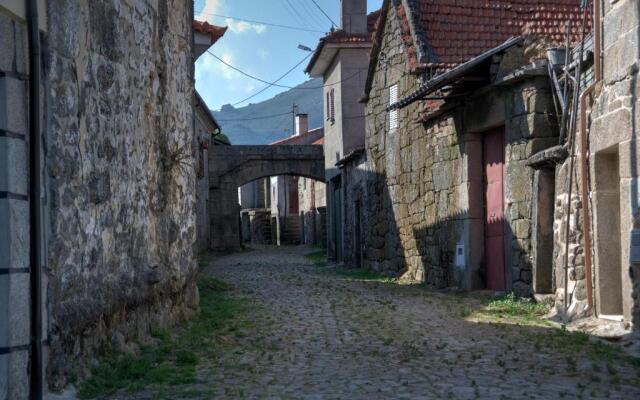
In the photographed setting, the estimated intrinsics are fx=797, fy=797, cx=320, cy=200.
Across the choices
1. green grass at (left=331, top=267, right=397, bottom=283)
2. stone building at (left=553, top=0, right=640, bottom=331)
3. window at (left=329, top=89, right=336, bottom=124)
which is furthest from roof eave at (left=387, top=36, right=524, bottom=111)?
window at (left=329, top=89, right=336, bottom=124)

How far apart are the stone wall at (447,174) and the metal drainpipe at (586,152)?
1.96 m

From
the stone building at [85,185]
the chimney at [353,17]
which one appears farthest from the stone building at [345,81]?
the stone building at [85,185]

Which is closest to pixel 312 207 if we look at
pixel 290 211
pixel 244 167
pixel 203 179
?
pixel 290 211

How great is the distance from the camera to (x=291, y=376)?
18.5ft

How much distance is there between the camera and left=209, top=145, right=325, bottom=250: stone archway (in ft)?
96.1

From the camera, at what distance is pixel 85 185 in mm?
5242

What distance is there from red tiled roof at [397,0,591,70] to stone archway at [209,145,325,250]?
15.3 meters

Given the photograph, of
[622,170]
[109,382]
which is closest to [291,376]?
[109,382]

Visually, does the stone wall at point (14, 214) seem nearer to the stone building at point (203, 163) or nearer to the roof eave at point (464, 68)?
the roof eave at point (464, 68)

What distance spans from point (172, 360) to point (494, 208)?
6.28 m

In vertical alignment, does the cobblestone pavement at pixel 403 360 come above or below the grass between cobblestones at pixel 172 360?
below

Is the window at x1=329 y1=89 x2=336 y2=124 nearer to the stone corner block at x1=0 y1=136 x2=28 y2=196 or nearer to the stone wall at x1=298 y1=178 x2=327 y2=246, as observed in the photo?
the stone wall at x1=298 y1=178 x2=327 y2=246

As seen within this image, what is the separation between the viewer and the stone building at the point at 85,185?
4242 millimetres

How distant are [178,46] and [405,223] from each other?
7.47 meters
